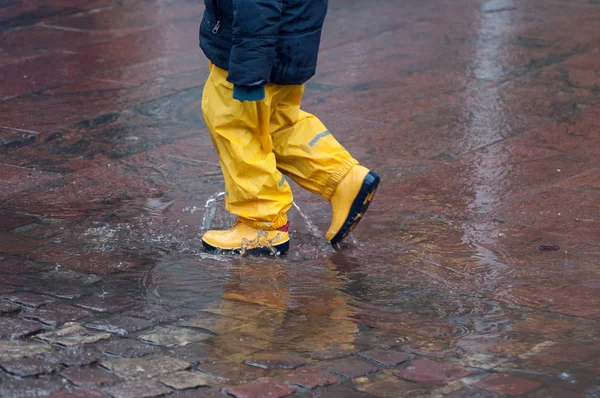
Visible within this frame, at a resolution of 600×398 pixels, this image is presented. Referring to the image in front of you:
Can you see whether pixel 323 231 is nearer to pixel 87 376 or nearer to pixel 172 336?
pixel 172 336

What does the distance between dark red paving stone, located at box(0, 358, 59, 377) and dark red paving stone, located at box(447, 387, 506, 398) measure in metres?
1.23

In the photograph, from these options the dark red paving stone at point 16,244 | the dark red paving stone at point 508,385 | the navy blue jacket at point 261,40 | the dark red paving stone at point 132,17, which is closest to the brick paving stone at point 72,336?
the dark red paving stone at point 16,244

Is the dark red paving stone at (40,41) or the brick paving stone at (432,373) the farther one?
the dark red paving stone at (40,41)

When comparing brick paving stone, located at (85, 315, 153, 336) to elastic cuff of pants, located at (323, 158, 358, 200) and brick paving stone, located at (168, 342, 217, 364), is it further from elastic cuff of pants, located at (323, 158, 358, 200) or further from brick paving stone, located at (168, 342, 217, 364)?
elastic cuff of pants, located at (323, 158, 358, 200)

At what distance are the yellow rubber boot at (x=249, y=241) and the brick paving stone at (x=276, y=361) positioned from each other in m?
1.14

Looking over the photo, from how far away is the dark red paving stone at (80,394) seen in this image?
2.88 meters

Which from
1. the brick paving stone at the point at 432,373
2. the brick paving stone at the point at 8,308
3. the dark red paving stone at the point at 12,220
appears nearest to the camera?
the brick paving stone at the point at 432,373

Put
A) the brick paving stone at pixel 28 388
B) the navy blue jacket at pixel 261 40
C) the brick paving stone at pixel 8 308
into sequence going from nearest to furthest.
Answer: the brick paving stone at pixel 28 388 → the brick paving stone at pixel 8 308 → the navy blue jacket at pixel 261 40

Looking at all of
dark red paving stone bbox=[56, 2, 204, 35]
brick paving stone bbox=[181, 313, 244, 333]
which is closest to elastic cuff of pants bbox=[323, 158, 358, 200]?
brick paving stone bbox=[181, 313, 244, 333]

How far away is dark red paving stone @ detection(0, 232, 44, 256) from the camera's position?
4.25 metres

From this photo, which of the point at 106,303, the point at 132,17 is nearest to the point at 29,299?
the point at 106,303

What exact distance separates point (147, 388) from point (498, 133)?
3.55 metres

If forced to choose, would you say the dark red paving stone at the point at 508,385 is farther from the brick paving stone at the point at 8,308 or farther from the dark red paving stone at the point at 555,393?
the brick paving stone at the point at 8,308

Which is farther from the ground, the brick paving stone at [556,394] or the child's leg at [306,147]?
the child's leg at [306,147]
